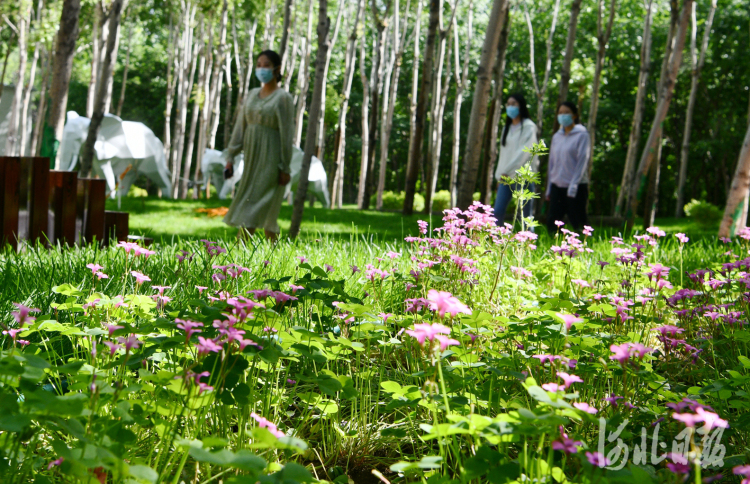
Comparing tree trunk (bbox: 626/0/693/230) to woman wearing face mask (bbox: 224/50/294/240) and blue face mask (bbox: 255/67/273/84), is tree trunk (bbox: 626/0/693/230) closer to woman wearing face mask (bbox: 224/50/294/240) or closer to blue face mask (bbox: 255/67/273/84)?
woman wearing face mask (bbox: 224/50/294/240)

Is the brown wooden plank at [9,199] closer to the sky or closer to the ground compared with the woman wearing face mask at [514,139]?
closer to the ground

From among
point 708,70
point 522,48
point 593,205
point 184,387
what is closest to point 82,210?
point 184,387

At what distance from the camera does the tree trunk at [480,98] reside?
235 inches

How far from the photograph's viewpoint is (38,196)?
5.21 m

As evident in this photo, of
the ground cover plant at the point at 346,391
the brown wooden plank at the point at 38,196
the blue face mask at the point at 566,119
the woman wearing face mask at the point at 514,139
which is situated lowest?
the ground cover plant at the point at 346,391

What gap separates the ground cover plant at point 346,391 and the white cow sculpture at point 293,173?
41.6 ft

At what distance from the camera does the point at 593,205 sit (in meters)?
38.1

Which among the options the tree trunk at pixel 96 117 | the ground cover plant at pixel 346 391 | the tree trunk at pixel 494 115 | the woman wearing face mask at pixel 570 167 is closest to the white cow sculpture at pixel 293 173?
the tree trunk at pixel 494 115

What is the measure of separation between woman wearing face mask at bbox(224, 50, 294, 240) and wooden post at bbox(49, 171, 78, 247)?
1.58 meters

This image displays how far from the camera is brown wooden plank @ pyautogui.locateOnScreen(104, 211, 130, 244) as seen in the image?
227 inches

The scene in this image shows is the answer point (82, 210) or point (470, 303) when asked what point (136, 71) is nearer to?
point (82, 210)

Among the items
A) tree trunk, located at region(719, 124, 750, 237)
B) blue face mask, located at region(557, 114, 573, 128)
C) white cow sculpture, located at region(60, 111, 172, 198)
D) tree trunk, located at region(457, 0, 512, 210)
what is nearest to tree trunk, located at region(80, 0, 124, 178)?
white cow sculpture, located at region(60, 111, 172, 198)

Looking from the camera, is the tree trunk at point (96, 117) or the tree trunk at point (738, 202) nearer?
the tree trunk at point (738, 202)

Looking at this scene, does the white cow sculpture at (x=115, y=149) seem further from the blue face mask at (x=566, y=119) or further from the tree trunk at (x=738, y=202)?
the tree trunk at (x=738, y=202)
